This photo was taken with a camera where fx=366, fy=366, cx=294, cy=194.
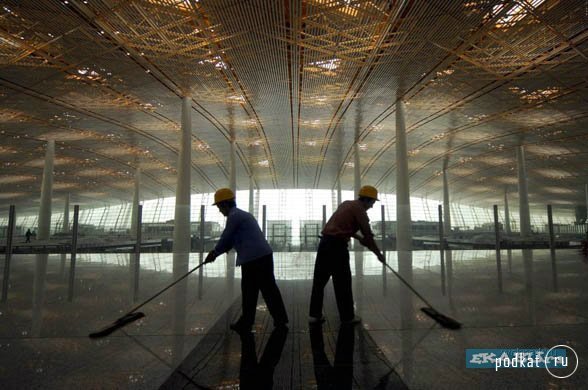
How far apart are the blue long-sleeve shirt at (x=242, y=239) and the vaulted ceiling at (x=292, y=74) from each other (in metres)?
9.85

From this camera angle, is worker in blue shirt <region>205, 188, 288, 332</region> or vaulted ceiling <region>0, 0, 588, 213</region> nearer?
worker in blue shirt <region>205, 188, 288, 332</region>

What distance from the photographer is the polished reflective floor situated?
2389mm

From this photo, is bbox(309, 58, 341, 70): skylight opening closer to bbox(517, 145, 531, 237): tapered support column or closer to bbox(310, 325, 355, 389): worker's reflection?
bbox(310, 325, 355, 389): worker's reflection

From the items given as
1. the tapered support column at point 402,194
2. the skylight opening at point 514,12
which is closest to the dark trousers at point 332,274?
the skylight opening at point 514,12

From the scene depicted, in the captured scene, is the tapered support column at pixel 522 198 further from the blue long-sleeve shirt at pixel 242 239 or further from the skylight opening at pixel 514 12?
the blue long-sleeve shirt at pixel 242 239

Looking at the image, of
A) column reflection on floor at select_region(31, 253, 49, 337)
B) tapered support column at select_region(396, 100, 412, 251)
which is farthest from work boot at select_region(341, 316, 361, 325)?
tapered support column at select_region(396, 100, 412, 251)

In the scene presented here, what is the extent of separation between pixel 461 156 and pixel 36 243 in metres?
35.3

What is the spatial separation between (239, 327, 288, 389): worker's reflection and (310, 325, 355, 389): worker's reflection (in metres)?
0.29

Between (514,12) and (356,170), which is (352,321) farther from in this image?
(356,170)

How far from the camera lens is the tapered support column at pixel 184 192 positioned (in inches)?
663

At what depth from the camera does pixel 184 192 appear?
18328mm

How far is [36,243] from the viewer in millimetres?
16469

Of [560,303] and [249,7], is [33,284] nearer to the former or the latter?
[560,303]

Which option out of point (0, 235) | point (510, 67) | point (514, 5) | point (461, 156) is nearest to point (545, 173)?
point (461, 156)
